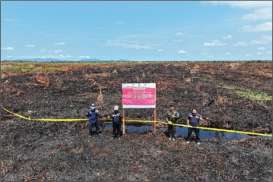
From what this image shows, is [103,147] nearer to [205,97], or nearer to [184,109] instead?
[184,109]

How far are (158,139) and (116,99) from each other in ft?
43.5

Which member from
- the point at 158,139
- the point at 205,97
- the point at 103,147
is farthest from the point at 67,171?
the point at 205,97

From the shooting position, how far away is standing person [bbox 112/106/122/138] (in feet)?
86.4

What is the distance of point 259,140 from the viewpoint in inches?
1061

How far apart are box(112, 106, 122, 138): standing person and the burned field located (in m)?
0.39

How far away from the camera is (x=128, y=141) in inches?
1031

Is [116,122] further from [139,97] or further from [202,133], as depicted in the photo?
[202,133]

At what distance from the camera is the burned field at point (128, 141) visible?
22.3 metres

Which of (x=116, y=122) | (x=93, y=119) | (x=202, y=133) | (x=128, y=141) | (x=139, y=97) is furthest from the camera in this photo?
(x=202, y=133)

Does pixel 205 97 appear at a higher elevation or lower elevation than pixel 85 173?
higher

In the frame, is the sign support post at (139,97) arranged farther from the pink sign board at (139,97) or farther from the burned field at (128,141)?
the burned field at (128,141)

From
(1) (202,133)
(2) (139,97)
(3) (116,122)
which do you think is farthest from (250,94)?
(3) (116,122)

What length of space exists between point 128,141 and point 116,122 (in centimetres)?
120

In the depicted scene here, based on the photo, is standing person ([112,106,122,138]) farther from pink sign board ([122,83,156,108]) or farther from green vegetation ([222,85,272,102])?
green vegetation ([222,85,272,102])
